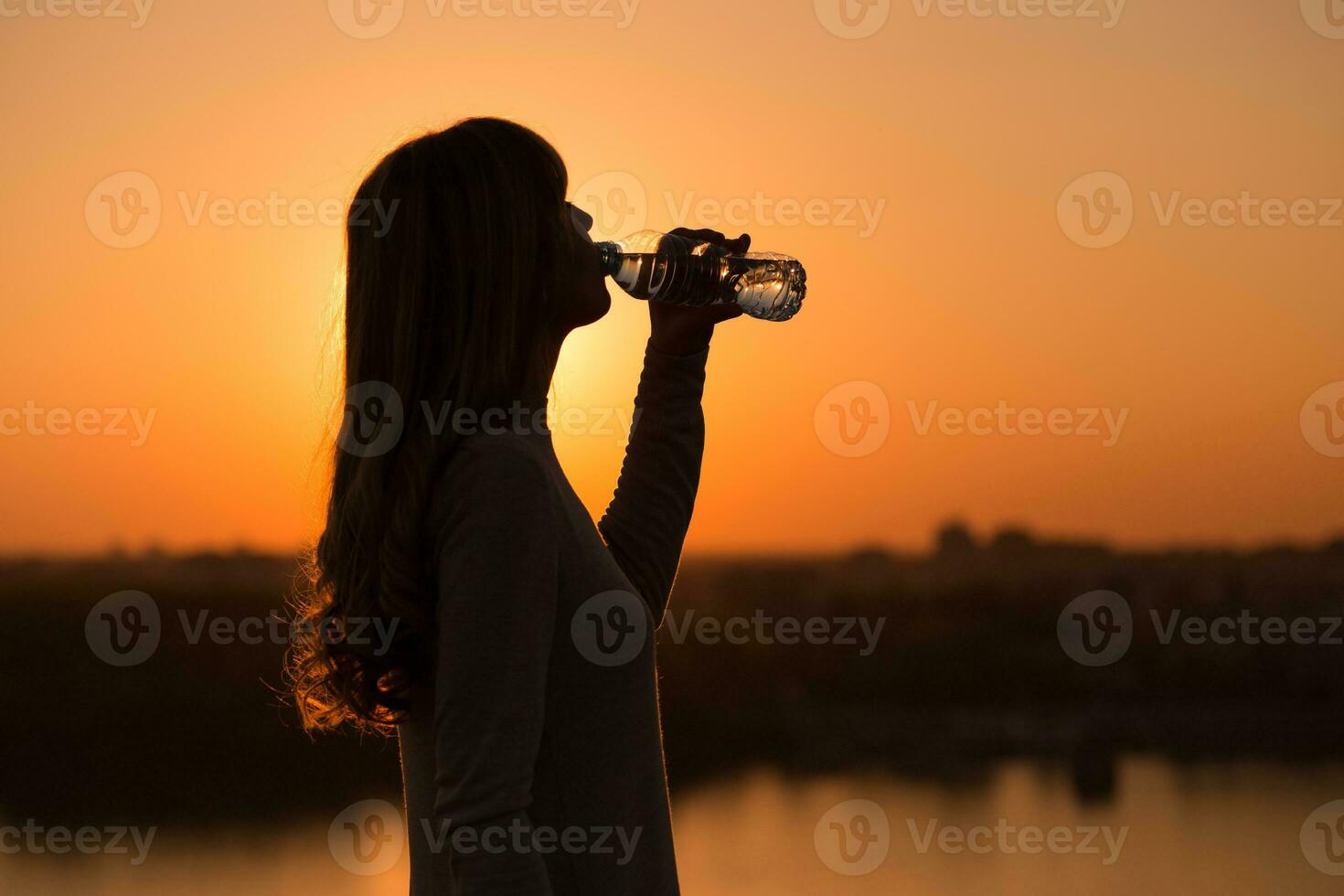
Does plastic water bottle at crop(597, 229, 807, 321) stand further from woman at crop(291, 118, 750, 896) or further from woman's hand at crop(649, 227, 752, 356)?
woman at crop(291, 118, 750, 896)

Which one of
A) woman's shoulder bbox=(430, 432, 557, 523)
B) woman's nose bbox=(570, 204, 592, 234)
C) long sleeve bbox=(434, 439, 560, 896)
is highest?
woman's nose bbox=(570, 204, 592, 234)

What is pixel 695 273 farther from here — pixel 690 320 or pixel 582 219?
pixel 582 219

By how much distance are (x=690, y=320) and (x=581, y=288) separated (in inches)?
13.5

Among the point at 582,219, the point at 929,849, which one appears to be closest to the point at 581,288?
the point at 582,219

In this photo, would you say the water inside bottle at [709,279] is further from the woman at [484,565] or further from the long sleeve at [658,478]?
the woman at [484,565]

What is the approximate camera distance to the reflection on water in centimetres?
1152

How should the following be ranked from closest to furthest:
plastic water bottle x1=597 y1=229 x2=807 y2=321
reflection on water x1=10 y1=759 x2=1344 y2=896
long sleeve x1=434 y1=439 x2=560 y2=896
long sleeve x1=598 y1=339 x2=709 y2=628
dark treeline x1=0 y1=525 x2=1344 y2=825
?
long sleeve x1=434 y1=439 x2=560 y2=896, long sleeve x1=598 y1=339 x2=709 y2=628, plastic water bottle x1=597 y1=229 x2=807 y2=321, reflection on water x1=10 y1=759 x2=1344 y2=896, dark treeline x1=0 y1=525 x2=1344 y2=825

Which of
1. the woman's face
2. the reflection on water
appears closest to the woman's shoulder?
Answer: the woman's face

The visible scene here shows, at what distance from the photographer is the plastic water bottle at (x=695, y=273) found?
1.47 metres

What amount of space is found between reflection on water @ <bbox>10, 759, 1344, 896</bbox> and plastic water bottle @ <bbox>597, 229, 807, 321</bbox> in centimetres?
977

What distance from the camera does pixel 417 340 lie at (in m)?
1.02

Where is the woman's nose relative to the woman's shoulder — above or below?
above

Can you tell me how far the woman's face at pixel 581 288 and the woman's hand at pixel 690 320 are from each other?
303 mm

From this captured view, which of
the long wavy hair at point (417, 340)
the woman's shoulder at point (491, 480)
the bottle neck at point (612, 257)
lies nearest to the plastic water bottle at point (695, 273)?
the bottle neck at point (612, 257)
